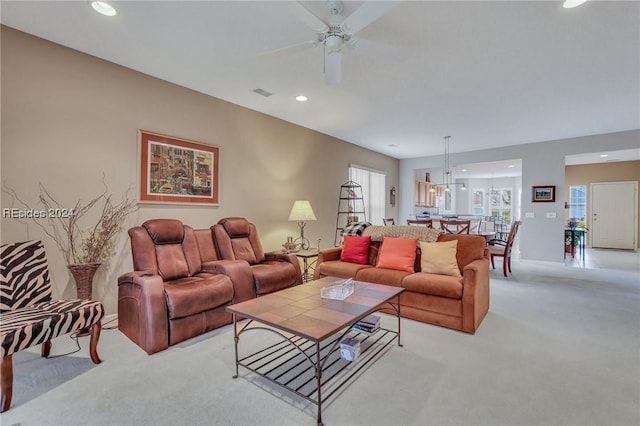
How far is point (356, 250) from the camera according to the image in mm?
3900

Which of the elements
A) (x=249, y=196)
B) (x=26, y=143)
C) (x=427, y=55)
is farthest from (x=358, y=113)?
(x=26, y=143)

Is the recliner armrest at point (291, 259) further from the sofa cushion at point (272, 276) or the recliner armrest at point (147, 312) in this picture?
the recliner armrest at point (147, 312)

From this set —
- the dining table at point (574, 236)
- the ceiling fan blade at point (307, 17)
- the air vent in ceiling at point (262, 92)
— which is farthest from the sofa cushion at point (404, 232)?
the dining table at point (574, 236)

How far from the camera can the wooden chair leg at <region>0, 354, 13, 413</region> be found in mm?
1726

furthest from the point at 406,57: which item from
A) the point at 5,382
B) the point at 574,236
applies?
the point at 574,236

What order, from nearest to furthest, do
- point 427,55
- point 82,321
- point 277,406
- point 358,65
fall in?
point 277,406 < point 82,321 < point 427,55 < point 358,65

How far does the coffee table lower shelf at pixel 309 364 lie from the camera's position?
1925mm

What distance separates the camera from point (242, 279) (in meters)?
3.13

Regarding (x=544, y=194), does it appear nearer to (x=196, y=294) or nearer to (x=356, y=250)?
(x=356, y=250)

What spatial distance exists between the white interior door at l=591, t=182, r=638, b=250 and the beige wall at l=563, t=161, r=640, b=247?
0.12 m

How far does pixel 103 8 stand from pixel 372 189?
608 centimetres

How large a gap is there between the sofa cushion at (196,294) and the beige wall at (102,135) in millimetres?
991

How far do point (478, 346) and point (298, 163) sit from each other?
3810 mm

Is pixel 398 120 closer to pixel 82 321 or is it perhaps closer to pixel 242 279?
pixel 242 279
